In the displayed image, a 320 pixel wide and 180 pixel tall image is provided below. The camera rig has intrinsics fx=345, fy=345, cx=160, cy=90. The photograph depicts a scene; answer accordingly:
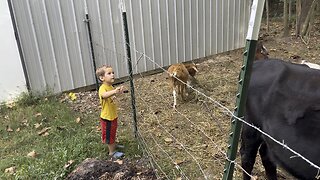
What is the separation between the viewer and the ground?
385cm

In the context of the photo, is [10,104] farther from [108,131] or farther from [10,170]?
[108,131]

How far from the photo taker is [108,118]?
3.94 metres

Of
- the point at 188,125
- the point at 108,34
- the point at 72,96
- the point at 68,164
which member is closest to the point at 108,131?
the point at 68,164

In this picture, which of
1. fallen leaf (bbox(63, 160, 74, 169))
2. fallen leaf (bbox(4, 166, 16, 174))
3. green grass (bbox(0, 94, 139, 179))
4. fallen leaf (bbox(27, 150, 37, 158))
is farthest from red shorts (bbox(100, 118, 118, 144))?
fallen leaf (bbox(4, 166, 16, 174))

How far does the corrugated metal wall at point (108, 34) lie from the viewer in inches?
225

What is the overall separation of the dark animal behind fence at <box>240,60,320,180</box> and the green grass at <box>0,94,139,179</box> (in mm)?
1719

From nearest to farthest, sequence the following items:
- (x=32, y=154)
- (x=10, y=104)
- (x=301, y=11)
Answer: (x=32, y=154), (x=10, y=104), (x=301, y=11)

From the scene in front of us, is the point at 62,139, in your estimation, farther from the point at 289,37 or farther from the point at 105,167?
the point at 289,37

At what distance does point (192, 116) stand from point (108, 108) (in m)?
1.59

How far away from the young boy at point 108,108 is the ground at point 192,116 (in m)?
0.28

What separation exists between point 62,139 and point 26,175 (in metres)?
0.85

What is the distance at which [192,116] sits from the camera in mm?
5090

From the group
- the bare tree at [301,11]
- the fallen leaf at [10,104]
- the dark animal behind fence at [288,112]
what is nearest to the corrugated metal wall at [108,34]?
the fallen leaf at [10,104]

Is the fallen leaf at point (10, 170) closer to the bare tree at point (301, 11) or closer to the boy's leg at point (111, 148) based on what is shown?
the boy's leg at point (111, 148)
